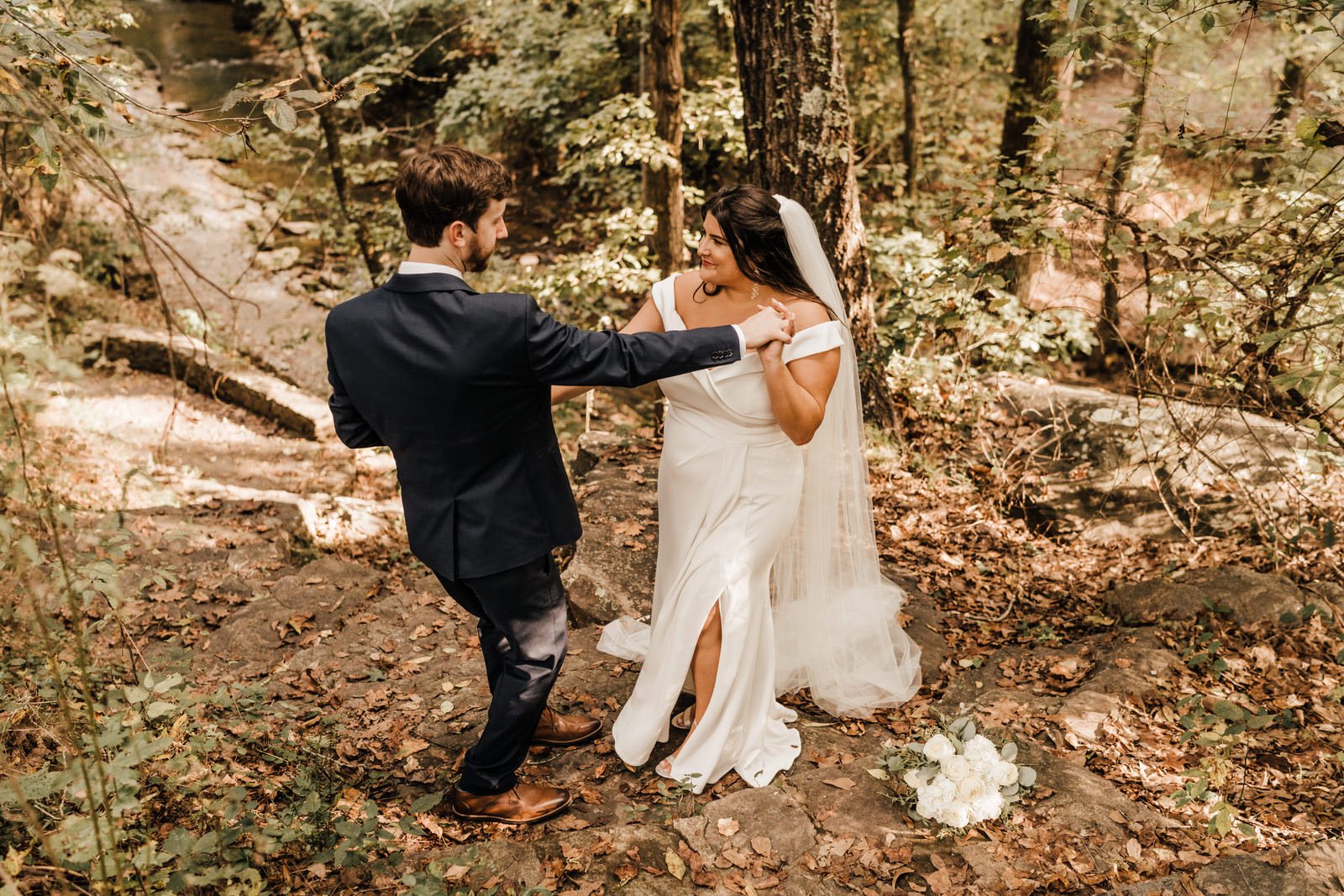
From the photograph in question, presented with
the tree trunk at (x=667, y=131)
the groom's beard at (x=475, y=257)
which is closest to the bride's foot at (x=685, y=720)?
the groom's beard at (x=475, y=257)

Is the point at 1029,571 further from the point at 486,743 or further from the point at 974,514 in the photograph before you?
the point at 486,743

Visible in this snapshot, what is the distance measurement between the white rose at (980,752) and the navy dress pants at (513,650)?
1.57 metres

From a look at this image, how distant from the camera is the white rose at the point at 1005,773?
3154mm

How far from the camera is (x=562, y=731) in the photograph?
364 cm

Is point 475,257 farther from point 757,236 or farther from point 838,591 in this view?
point 838,591

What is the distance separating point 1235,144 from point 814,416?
108 inches

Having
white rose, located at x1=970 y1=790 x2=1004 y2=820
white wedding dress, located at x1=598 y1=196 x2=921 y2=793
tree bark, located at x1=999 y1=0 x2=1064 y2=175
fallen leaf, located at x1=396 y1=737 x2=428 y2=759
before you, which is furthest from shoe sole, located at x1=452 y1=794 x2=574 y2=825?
tree bark, located at x1=999 y1=0 x2=1064 y2=175

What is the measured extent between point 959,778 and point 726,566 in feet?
3.76

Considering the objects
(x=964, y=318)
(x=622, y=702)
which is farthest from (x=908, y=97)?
(x=622, y=702)

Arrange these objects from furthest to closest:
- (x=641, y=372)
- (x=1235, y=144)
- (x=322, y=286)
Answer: (x=322, y=286), (x=1235, y=144), (x=641, y=372)

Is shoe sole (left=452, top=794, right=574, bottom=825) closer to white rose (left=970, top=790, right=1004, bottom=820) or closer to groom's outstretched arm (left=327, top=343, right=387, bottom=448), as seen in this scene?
groom's outstretched arm (left=327, top=343, right=387, bottom=448)

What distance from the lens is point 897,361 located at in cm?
713

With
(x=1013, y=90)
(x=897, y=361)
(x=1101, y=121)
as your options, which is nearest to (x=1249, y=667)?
(x=897, y=361)

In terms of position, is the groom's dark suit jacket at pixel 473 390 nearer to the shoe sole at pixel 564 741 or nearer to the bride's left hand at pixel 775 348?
the bride's left hand at pixel 775 348
